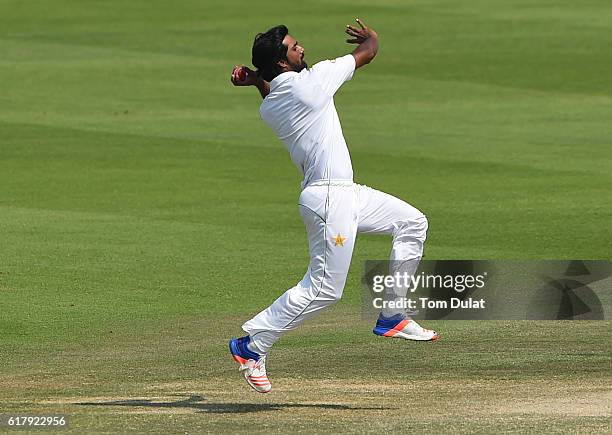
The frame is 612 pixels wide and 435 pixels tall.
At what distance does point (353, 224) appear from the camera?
9.84 m

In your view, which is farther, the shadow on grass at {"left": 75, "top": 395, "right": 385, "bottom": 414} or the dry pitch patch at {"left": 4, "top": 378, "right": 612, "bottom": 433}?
the shadow on grass at {"left": 75, "top": 395, "right": 385, "bottom": 414}

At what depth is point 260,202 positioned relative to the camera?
18234 millimetres

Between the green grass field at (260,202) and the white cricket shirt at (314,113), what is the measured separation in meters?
1.46

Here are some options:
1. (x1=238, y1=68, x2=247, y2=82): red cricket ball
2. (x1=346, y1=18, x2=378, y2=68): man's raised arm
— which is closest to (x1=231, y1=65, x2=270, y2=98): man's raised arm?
(x1=238, y1=68, x2=247, y2=82): red cricket ball

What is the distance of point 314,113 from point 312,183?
0.43m

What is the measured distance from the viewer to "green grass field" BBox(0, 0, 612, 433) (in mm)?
10117

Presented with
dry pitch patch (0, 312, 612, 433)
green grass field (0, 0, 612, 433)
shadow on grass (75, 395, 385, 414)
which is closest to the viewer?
dry pitch patch (0, 312, 612, 433)

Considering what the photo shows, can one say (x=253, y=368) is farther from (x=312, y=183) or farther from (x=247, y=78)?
(x=247, y=78)

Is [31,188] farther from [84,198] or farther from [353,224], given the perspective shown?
[353,224]

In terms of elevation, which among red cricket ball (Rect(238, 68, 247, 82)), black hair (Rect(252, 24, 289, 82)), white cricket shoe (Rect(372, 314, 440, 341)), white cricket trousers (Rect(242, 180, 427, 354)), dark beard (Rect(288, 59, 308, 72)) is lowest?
white cricket shoe (Rect(372, 314, 440, 341))

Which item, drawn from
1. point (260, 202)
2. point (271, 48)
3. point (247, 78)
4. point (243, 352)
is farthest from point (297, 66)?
point (260, 202)

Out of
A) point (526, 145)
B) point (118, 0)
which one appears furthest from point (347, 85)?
point (118, 0)

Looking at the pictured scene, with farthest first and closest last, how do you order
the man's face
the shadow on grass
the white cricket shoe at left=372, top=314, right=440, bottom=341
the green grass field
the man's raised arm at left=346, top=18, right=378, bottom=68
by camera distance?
the white cricket shoe at left=372, top=314, right=440, bottom=341 < the green grass field < the man's raised arm at left=346, top=18, right=378, bottom=68 < the man's face < the shadow on grass

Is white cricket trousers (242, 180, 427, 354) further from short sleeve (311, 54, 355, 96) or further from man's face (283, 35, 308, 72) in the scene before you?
man's face (283, 35, 308, 72)
